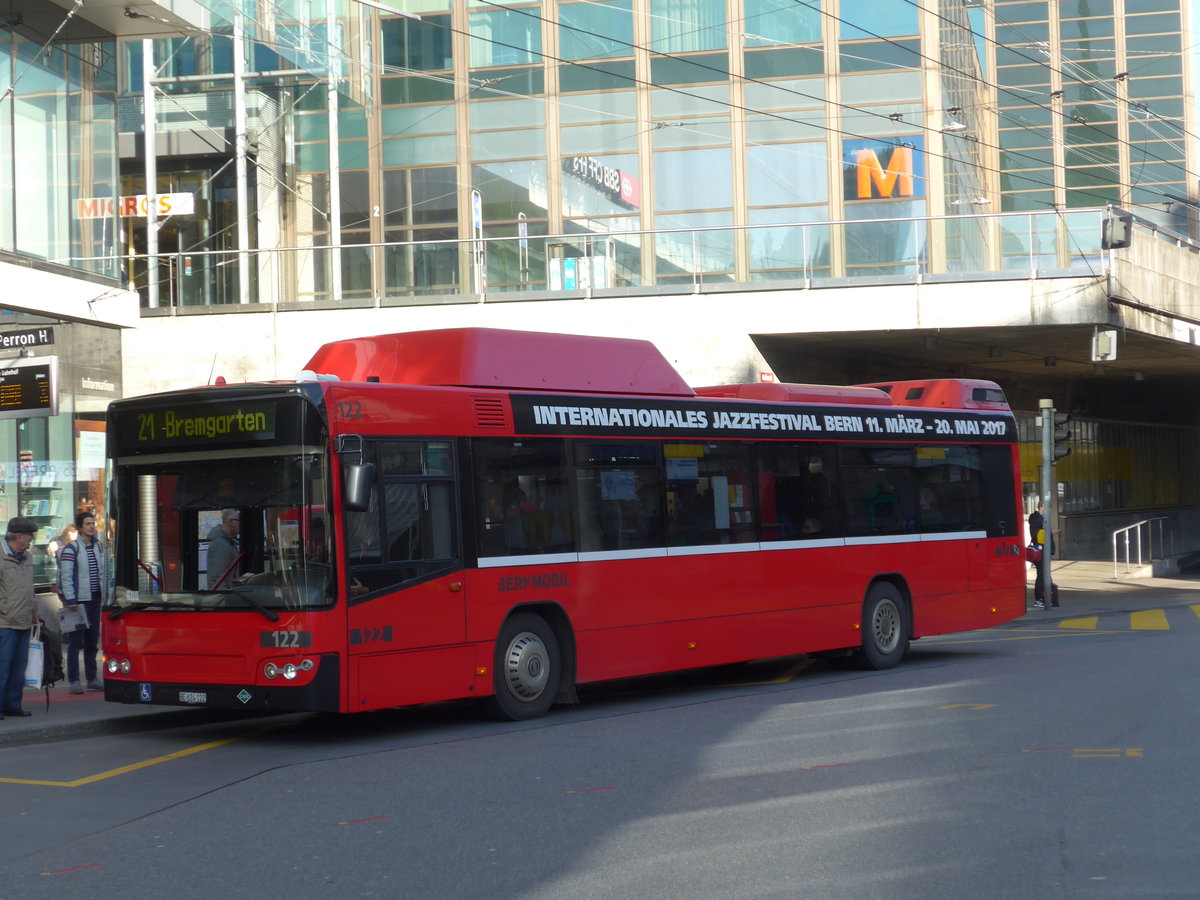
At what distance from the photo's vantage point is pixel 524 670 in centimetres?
1207

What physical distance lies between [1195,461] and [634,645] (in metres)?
42.6

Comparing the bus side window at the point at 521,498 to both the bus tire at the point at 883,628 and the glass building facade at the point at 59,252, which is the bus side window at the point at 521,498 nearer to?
the bus tire at the point at 883,628

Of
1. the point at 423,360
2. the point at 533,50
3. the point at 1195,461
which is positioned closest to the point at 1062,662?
the point at 423,360

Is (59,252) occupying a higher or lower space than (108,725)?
higher

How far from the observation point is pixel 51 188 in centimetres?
1914

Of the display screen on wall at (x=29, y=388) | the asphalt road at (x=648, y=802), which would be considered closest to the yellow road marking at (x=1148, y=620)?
the asphalt road at (x=648, y=802)

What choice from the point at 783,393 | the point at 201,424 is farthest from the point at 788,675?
the point at 201,424

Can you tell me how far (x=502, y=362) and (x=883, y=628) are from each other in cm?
609

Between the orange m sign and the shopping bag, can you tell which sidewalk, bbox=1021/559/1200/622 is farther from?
the shopping bag

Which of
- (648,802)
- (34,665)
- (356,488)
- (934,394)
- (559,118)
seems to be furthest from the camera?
(559,118)

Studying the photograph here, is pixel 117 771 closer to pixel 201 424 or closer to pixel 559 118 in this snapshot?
pixel 201 424

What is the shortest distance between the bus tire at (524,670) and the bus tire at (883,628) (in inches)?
190

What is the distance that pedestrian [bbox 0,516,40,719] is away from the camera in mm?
12141

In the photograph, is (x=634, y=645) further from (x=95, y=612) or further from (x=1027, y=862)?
(x=1027, y=862)
